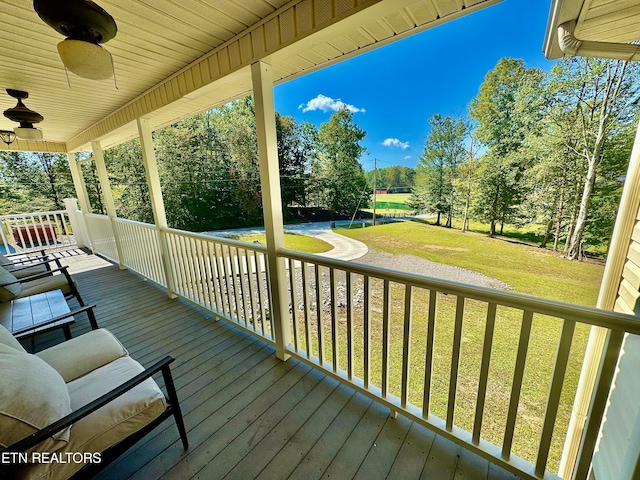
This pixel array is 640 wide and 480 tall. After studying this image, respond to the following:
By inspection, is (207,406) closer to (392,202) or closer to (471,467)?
(471,467)

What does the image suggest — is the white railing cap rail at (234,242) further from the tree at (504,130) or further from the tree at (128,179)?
the tree at (128,179)

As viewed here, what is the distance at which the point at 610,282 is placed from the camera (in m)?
1.29

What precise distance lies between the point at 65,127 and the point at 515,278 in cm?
1223

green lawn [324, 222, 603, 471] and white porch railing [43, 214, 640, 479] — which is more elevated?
white porch railing [43, 214, 640, 479]

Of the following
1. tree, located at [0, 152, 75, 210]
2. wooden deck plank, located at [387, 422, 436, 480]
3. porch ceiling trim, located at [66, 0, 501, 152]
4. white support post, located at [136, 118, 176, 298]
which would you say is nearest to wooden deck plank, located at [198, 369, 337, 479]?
wooden deck plank, located at [387, 422, 436, 480]

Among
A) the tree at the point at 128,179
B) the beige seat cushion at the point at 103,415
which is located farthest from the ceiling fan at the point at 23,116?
the tree at the point at 128,179

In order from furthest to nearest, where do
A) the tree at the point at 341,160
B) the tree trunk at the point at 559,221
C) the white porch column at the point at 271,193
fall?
the tree at the point at 341,160
the tree trunk at the point at 559,221
the white porch column at the point at 271,193

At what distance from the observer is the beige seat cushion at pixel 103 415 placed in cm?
98

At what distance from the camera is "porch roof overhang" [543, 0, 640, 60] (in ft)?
3.55

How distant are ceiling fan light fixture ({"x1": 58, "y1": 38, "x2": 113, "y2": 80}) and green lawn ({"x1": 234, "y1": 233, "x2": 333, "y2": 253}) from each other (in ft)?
29.8

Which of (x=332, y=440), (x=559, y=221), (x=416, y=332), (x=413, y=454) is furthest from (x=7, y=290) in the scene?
(x=559, y=221)

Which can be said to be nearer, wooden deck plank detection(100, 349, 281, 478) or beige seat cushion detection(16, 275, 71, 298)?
wooden deck plank detection(100, 349, 281, 478)

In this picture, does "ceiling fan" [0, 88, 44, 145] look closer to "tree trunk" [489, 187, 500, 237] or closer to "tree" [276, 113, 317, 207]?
"tree trunk" [489, 187, 500, 237]

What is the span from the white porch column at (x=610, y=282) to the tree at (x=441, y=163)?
11.2 m
